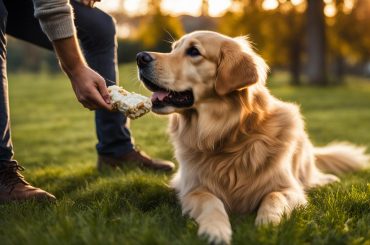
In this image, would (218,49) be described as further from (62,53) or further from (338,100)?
(338,100)

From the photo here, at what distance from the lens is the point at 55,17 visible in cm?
277

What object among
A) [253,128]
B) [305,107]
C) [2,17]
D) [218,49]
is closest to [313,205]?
[253,128]

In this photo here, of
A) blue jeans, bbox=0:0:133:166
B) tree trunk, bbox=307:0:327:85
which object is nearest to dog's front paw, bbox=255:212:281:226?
blue jeans, bbox=0:0:133:166

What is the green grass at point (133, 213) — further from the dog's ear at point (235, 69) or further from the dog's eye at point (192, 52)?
the dog's ear at point (235, 69)

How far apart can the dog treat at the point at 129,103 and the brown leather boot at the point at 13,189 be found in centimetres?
75

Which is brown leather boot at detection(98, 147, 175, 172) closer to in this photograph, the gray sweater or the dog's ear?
the dog's ear

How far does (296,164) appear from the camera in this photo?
3.91 m

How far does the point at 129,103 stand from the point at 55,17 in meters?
0.70

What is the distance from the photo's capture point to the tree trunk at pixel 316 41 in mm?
21000

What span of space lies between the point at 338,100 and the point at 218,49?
502 inches

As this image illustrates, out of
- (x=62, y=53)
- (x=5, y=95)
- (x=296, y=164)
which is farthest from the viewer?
(x=296, y=164)

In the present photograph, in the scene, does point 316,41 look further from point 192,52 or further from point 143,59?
point 143,59

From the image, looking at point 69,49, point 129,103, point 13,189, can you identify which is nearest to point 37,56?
point 13,189

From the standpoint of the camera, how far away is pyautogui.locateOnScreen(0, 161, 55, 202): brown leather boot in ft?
10.2
